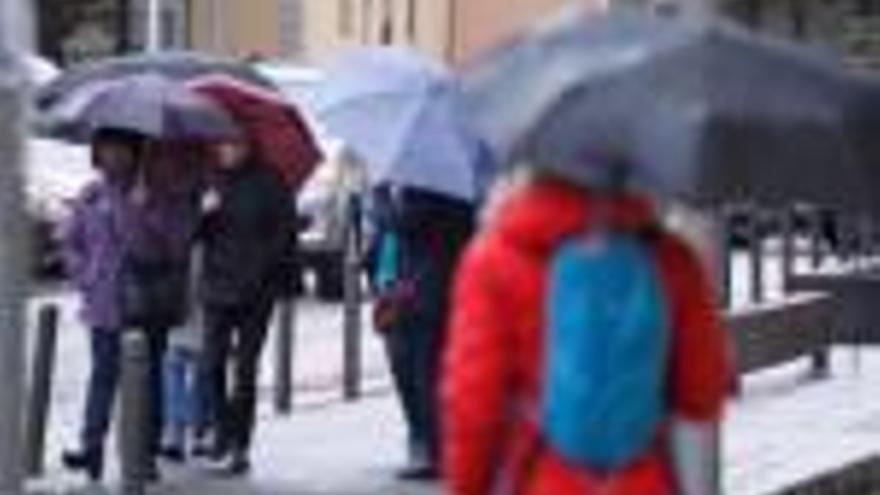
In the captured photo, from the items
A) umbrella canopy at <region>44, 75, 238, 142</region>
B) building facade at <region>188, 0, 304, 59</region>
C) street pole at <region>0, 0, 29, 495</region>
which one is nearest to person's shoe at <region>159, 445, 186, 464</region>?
umbrella canopy at <region>44, 75, 238, 142</region>

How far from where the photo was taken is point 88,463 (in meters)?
15.0

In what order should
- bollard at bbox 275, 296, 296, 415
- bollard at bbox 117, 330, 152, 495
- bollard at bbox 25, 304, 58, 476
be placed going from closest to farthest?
1. bollard at bbox 117, 330, 152, 495
2. bollard at bbox 25, 304, 58, 476
3. bollard at bbox 275, 296, 296, 415

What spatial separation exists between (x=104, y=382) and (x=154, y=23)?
42.9 meters

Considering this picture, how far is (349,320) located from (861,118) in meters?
13.1

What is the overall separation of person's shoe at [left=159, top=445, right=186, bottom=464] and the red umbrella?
1455mm

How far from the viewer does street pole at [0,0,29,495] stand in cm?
779

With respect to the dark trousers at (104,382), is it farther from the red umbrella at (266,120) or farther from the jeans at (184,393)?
the red umbrella at (266,120)

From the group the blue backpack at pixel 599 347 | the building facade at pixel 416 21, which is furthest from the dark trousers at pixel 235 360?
the building facade at pixel 416 21

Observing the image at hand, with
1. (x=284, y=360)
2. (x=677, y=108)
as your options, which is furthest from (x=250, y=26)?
(x=677, y=108)

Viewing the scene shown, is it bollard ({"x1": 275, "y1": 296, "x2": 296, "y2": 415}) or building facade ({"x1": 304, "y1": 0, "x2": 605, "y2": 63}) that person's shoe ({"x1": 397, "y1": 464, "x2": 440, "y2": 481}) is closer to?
bollard ({"x1": 275, "y1": 296, "x2": 296, "y2": 415})

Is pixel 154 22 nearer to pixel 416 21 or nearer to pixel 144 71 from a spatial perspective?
pixel 416 21

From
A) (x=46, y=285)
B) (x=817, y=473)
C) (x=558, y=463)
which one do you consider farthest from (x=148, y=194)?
(x=46, y=285)

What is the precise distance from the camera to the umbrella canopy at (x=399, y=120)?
1483 centimetres

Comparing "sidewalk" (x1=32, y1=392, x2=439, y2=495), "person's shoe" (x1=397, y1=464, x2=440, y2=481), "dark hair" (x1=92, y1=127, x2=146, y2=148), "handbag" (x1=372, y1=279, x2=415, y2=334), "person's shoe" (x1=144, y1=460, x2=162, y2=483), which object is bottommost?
"sidewalk" (x1=32, y1=392, x2=439, y2=495)
